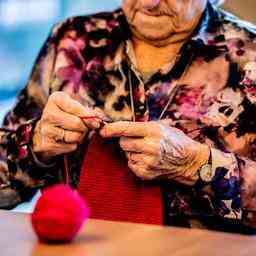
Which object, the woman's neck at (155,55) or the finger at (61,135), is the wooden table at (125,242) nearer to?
the finger at (61,135)

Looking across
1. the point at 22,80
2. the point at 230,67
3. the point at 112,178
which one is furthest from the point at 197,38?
the point at 22,80

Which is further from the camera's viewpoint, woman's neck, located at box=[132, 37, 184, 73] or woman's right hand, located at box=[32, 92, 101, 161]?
woman's neck, located at box=[132, 37, 184, 73]

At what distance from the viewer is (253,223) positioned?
1421 millimetres

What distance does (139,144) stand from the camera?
132 cm

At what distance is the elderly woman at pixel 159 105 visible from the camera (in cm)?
137

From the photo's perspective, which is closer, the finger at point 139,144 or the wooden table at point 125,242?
the wooden table at point 125,242

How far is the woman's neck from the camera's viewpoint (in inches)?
61.8

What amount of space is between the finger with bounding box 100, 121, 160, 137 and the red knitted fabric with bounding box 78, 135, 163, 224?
0.17 ft

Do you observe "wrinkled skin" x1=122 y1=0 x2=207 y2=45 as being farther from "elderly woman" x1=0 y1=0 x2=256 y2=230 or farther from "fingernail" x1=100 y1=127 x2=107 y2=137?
"fingernail" x1=100 y1=127 x2=107 y2=137

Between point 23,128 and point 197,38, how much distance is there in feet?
1.24

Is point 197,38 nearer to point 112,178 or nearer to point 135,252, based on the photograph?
point 112,178

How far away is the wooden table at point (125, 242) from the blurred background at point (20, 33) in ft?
3.63

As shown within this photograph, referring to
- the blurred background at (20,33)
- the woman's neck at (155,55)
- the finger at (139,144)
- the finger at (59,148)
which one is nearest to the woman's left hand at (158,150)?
the finger at (139,144)

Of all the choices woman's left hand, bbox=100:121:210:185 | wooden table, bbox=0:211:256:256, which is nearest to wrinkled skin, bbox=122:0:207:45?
woman's left hand, bbox=100:121:210:185
